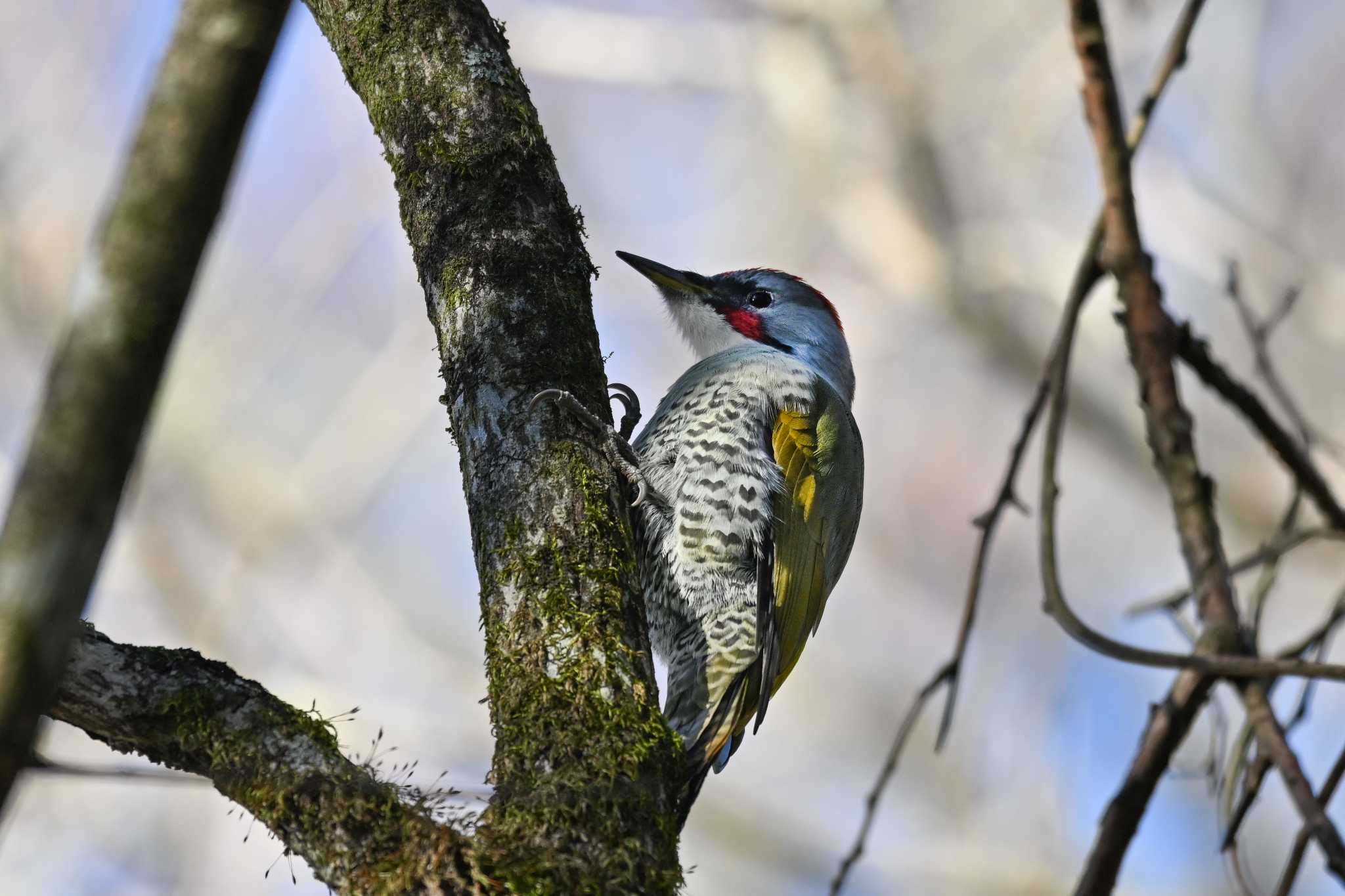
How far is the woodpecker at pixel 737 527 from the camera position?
137 inches

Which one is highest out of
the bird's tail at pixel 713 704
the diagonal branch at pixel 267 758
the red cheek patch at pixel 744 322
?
the red cheek patch at pixel 744 322

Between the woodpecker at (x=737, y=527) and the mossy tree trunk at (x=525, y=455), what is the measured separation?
0.83 m

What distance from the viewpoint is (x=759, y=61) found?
1090 centimetres

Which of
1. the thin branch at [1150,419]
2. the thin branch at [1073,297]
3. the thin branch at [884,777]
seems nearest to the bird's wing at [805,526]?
the thin branch at [884,777]

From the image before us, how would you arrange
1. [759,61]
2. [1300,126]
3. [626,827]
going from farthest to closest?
1. [759,61]
2. [1300,126]
3. [626,827]

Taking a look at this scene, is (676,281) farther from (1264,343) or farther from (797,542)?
(1264,343)

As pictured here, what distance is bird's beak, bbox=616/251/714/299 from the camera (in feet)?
14.6

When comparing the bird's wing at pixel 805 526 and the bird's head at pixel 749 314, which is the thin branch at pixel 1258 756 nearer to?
the bird's wing at pixel 805 526

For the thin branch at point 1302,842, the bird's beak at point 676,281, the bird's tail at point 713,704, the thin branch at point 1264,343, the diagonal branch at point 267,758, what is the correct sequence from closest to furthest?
the diagonal branch at point 267,758, the thin branch at point 1302,842, the thin branch at point 1264,343, the bird's tail at point 713,704, the bird's beak at point 676,281

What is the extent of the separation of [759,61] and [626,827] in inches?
386

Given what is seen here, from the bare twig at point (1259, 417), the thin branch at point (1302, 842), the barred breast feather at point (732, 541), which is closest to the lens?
the thin branch at point (1302, 842)

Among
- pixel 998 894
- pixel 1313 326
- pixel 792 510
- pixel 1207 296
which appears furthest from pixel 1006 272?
pixel 792 510

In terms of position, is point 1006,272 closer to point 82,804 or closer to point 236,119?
point 82,804

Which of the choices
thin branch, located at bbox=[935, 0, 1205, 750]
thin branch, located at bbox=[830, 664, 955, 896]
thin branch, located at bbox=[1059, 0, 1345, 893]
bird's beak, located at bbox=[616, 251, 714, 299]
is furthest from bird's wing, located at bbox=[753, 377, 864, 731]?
thin branch, located at bbox=[1059, 0, 1345, 893]
